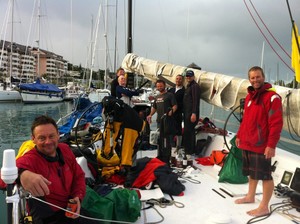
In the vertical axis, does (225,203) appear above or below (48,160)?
below

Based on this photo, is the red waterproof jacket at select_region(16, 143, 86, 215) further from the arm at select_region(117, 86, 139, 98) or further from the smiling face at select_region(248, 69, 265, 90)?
the smiling face at select_region(248, 69, 265, 90)

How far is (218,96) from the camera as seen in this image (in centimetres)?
522

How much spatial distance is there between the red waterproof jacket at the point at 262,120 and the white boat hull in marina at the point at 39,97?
105 feet

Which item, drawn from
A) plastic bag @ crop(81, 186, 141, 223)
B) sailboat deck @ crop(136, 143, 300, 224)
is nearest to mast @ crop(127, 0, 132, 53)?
sailboat deck @ crop(136, 143, 300, 224)

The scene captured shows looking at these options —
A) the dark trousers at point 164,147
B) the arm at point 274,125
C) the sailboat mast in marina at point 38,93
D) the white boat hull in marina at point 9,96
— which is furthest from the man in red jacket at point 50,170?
the white boat hull in marina at point 9,96

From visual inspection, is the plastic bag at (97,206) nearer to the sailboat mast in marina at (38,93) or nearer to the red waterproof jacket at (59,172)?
the red waterproof jacket at (59,172)

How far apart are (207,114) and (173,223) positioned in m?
4.51

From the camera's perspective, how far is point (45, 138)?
2039 mm

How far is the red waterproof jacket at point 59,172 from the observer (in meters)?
1.97

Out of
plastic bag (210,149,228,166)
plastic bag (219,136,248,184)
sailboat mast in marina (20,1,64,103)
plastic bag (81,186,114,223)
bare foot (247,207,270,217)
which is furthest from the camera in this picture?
sailboat mast in marina (20,1,64,103)

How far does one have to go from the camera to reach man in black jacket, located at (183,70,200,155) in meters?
5.05

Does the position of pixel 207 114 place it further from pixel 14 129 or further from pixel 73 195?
pixel 14 129

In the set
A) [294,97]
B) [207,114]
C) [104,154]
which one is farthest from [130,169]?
[207,114]

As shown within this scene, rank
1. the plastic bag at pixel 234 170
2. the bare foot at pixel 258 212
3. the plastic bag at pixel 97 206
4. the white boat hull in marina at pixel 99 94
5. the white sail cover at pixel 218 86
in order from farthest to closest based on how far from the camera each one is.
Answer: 1. the white boat hull in marina at pixel 99 94
2. the plastic bag at pixel 234 170
3. the white sail cover at pixel 218 86
4. the bare foot at pixel 258 212
5. the plastic bag at pixel 97 206
